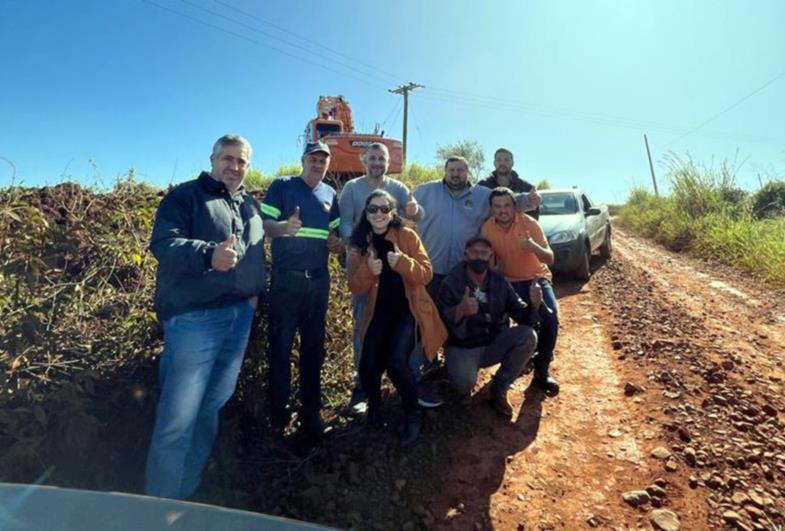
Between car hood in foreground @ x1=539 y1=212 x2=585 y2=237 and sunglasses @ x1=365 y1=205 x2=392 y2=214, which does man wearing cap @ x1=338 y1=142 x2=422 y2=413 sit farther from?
car hood in foreground @ x1=539 y1=212 x2=585 y2=237

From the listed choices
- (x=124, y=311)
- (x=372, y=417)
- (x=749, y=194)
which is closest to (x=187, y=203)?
(x=124, y=311)

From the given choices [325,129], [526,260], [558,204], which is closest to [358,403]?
[526,260]

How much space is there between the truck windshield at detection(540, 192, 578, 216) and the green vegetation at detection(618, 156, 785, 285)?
11.5 feet

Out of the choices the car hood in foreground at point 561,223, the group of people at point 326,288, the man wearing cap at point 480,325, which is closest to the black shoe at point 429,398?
the group of people at point 326,288

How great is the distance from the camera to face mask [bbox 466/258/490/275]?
3.39 meters

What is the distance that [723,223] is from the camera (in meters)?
11.7

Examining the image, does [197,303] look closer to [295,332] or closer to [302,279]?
[302,279]

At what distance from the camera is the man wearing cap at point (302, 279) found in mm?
2914

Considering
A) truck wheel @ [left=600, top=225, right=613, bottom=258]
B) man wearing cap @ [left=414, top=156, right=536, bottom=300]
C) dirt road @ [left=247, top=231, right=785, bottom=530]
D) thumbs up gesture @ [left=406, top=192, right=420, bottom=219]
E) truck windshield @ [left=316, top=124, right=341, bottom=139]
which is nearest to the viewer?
dirt road @ [left=247, top=231, right=785, bottom=530]

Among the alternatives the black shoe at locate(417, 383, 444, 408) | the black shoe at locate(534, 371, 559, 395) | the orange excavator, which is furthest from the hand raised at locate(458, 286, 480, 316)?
the orange excavator

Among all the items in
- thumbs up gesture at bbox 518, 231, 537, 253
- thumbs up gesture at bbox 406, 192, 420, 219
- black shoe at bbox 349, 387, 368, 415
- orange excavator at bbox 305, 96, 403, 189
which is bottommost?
black shoe at bbox 349, 387, 368, 415

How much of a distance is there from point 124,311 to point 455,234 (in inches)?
98.2

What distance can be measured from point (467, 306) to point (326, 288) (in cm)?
106

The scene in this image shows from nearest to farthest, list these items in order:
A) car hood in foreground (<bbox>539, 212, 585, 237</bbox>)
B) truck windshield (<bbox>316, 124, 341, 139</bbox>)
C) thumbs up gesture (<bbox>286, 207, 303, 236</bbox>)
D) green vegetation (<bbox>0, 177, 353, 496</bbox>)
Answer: green vegetation (<bbox>0, 177, 353, 496</bbox>) → thumbs up gesture (<bbox>286, 207, 303, 236</bbox>) → car hood in foreground (<bbox>539, 212, 585, 237</bbox>) → truck windshield (<bbox>316, 124, 341, 139</bbox>)
